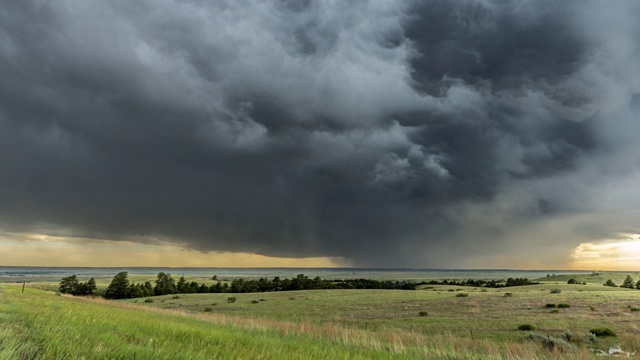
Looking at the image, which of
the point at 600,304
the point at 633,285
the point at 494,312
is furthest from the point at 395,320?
the point at 633,285

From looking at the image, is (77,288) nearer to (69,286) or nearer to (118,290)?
(69,286)

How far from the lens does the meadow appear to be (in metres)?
5.87

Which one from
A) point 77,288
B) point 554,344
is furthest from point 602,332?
point 77,288

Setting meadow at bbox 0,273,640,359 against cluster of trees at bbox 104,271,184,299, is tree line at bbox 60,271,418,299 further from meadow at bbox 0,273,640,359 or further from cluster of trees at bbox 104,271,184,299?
meadow at bbox 0,273,640,359

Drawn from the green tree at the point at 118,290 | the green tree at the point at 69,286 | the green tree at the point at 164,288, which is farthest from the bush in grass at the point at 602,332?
the green tree at the point at 69,286

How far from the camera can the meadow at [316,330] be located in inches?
231

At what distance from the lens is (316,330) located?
22.5 metres

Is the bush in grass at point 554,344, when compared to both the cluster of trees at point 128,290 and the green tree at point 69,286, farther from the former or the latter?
the green tree at point 69,286

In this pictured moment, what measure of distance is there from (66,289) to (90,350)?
13629 cm

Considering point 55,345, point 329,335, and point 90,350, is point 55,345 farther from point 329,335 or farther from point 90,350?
point 329,335

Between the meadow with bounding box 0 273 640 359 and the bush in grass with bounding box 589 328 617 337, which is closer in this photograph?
the meadow with bounding box 0 273 640 359

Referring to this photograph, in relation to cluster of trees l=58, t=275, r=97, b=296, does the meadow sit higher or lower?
higher

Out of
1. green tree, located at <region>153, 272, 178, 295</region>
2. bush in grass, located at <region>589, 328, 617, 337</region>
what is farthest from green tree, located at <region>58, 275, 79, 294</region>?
bush in grass, located at <region>589, 328, 617, 337</region>

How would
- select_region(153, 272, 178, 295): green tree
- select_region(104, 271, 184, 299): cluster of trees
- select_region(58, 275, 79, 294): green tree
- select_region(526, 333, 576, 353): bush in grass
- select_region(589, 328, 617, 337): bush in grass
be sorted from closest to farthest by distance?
select_region(526, 333, 576, 353): bush in grass < select_region(589, 328, 617, 337): bush in grass < select_region(104, 271, 184, 299): cluster of trees < select_region(58, 275, 79, 294): green tree < select_region(153, 272, 178, 295): green tree
